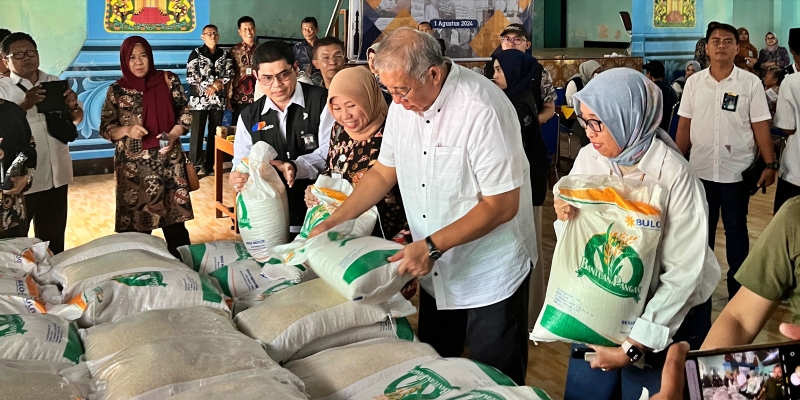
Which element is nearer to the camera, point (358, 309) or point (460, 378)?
point (460, 378)

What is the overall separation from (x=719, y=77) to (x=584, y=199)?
272 cm

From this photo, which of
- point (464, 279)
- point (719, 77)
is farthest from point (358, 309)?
point (719, 77)

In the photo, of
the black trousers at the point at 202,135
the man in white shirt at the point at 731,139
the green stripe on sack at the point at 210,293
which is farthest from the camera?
the black trousers at the point at 202,135

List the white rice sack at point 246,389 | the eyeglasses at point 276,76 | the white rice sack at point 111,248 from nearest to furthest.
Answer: the white rice sack at point 246,389
the white rice sack at point 111,248
the eyeglasses at point 276,76

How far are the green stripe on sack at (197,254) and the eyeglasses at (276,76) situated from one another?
741 millimetres

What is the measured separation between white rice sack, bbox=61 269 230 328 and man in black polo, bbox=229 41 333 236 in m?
0.73

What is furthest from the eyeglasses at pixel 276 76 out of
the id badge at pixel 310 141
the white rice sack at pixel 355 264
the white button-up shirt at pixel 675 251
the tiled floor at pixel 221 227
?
the white button-up shirt at pixel 675 251

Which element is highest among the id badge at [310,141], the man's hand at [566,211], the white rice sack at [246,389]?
the id badge at [310,141]

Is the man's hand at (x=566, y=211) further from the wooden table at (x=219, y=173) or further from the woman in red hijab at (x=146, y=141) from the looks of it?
the wooden table at (x=219, y=173)

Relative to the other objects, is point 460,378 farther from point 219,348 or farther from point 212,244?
point 212,244

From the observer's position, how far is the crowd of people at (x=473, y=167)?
1877 millimetres

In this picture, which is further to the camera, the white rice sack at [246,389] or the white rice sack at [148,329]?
the white rice sack at [148,329]

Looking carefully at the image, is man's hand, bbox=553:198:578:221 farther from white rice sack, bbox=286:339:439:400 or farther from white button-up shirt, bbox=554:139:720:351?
white rice sack, bbox=286:339:439:400

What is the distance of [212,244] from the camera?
11.0 ft
